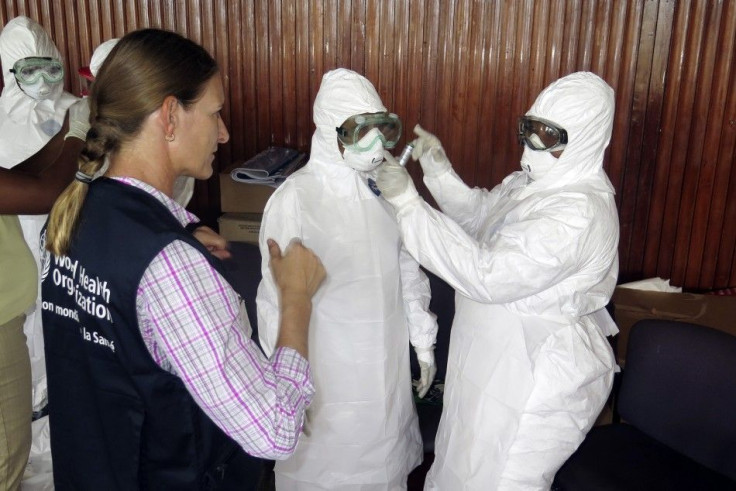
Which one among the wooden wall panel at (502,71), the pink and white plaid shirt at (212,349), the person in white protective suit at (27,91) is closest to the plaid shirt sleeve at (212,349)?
the pink and white plaid shirt at (212,349)

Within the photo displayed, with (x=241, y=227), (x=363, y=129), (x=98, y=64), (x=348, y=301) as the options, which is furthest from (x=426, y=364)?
(x=98, y=64)

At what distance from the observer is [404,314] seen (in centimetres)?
202

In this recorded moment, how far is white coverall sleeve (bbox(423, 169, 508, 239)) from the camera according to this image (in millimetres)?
2145

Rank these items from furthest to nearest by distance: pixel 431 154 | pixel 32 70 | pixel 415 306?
1. pixel 32 70
2. pixel 431 154
3. pixel 415 306

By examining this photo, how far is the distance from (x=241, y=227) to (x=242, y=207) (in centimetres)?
9

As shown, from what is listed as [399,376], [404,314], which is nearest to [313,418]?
[399,376]

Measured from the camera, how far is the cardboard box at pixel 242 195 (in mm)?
2787

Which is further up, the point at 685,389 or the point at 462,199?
the point at 462,199

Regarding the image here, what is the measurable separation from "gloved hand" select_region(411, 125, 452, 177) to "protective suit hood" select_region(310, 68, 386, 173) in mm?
249

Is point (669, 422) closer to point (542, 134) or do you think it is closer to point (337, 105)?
point (542, 134)

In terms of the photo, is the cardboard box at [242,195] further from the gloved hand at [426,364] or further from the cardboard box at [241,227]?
the gloved hand at [426,364]

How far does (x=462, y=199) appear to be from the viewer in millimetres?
2146

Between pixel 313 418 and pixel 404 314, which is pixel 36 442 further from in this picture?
pixel 404 314

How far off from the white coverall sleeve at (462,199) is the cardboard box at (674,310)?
1009 millimetres
